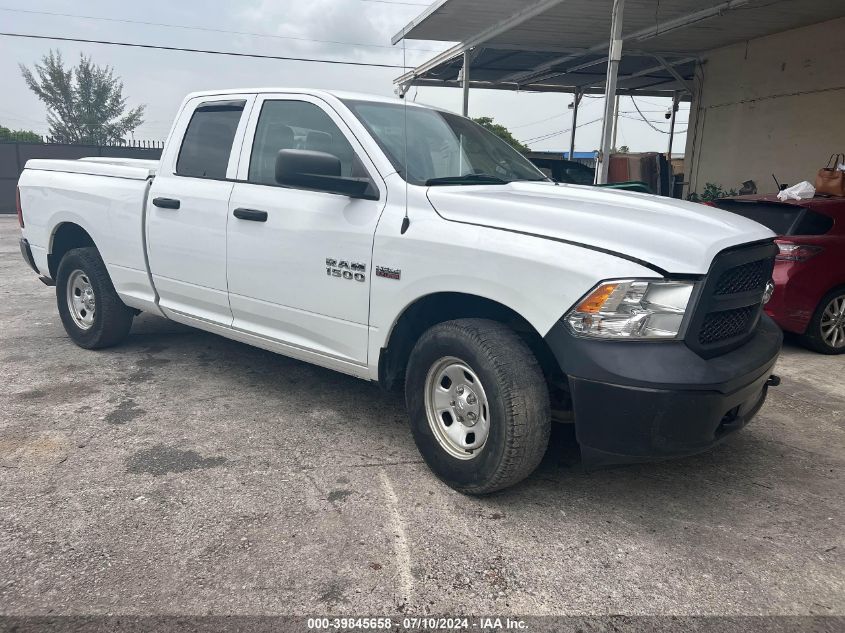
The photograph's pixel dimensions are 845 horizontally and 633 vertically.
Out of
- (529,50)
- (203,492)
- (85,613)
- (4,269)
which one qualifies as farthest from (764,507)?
(529,50)

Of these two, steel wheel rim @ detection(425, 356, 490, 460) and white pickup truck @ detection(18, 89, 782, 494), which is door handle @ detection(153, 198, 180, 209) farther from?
steel wheel rim @ detection(425, 356, 490, 460)

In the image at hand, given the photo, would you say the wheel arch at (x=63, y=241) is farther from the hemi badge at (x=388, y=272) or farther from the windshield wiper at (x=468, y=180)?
the windshield wiper at (x=468, y=180)

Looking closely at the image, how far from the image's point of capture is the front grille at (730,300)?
2.65m

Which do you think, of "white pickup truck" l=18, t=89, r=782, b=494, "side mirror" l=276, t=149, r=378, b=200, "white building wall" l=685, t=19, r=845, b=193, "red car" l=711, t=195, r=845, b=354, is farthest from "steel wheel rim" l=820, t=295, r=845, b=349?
"white building wall" l=685, t=19, r=845, b=193

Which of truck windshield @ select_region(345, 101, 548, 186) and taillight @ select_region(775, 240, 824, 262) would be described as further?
taillight @ select_region(775, 240, 824, 262)

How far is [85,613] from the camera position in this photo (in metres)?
2.30

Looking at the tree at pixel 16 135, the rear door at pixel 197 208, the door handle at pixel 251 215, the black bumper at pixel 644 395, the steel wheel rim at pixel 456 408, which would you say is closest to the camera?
the black bumper at pixel 644 395

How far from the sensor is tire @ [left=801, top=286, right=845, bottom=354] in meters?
5.84

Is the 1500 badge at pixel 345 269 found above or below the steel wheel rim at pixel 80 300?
above

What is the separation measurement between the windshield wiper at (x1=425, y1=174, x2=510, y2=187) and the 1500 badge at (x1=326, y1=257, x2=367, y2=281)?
0.57 meters

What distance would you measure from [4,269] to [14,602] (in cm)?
894

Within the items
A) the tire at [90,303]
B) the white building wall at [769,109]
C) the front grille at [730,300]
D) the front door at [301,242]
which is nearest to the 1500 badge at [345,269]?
the front door at [301,242]

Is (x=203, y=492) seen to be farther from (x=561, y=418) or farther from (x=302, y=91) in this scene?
(x=302, y=91)

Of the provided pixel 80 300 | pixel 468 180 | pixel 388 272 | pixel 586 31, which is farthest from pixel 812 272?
pixel 586 31
